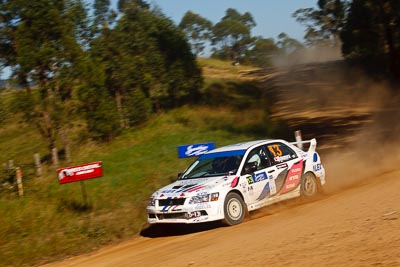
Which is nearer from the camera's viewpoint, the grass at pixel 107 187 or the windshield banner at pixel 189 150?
the grass at pixel 107 187

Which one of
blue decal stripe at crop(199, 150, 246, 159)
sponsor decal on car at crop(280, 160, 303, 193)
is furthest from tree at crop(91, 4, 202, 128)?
sponsor decal on car at crop(280, 160, 303, 193)

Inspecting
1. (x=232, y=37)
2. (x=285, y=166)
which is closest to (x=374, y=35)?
(x=285, y=166)

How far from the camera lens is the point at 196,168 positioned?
1140cm

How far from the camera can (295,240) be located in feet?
24.4

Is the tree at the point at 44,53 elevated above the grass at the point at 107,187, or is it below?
above

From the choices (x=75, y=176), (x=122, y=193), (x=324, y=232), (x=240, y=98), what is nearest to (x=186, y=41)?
(x=240, y=98)

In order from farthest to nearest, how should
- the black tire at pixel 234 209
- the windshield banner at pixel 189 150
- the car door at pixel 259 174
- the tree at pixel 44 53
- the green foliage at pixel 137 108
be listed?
the green foliage at pixel 137 108
the tree at pixel 44 53
the windshield banner at pixel 189 150
the car door at pixel 259 174
the black tire at pixel 234 209

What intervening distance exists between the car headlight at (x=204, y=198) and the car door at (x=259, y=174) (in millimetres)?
950

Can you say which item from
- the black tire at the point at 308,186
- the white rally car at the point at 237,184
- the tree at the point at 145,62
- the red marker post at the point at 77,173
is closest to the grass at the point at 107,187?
the red marker post at the point at 77,173

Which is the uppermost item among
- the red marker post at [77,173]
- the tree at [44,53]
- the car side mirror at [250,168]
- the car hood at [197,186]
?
the tree at [44,53]

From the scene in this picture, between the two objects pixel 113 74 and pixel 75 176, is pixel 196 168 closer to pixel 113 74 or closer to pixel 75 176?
pixel 75 176

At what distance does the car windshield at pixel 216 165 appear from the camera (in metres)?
10.8

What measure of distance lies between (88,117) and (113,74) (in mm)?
4436

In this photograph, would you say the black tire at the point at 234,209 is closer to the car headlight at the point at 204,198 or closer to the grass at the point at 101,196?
the car headlight at the point at 204,198
